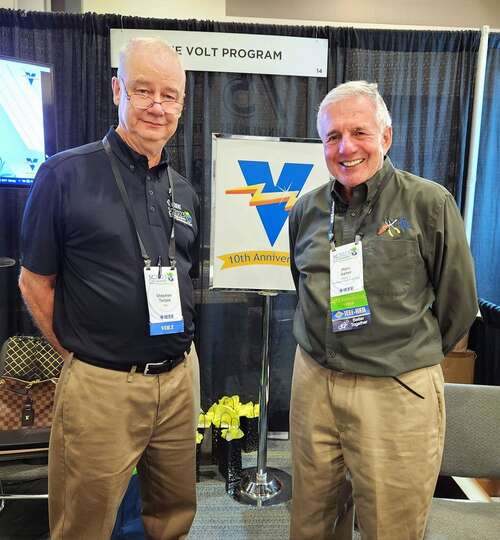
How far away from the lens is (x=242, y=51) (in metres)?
2.92

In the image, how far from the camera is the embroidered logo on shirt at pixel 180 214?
1506 millimetres

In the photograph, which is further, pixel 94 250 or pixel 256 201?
pixel 256 201

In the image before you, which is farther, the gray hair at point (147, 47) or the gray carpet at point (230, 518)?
the gray carpet at point (230, 518)

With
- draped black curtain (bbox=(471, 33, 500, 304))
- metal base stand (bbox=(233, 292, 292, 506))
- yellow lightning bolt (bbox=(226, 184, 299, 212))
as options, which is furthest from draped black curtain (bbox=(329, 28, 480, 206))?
metal base stand (bbox=(233, 292, 292, 506))

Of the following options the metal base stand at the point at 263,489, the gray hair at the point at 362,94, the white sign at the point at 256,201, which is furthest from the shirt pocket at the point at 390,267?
the metal base stand at the point at 263,489

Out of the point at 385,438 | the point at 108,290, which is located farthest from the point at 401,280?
the point at 108,290

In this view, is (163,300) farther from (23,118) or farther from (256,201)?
(23,118)

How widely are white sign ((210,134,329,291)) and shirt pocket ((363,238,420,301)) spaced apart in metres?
1.14

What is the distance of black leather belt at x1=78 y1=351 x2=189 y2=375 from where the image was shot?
1.37 meters

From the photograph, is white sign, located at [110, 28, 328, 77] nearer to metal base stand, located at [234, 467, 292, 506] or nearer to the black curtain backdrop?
the black curtain backdrop

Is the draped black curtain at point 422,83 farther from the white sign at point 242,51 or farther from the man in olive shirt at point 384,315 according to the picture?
the man in olive shirt at point 384,315

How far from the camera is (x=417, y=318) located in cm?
134

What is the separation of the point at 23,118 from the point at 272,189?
1.34 meters

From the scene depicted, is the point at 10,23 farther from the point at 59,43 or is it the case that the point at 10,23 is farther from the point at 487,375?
the point at 487,375
